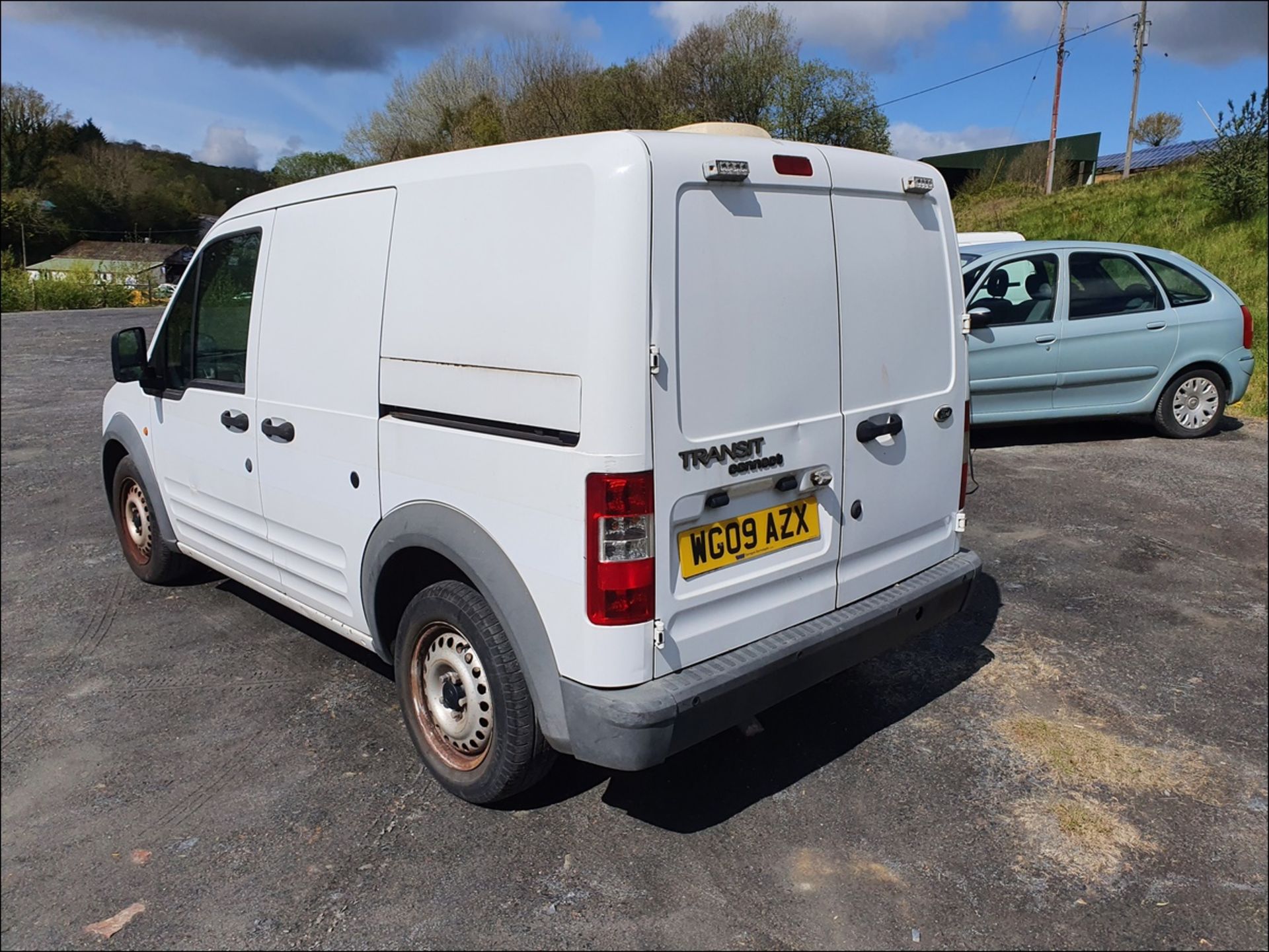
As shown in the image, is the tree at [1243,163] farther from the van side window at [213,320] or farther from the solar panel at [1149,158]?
the van side window at [213,320]

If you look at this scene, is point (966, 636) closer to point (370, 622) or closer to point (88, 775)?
point (370, 622)

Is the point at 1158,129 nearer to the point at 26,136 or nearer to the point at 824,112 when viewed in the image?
the point at 824,112

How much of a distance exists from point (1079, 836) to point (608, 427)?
2059mm

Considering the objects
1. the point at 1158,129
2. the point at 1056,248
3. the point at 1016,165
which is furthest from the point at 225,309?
the point at 1158,129

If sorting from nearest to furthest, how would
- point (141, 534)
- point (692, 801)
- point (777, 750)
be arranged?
point (692, 801) → point (777, 750) → point (141, 534)

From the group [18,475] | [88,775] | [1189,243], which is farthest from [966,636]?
[1189,243]

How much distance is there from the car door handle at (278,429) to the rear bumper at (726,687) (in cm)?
173

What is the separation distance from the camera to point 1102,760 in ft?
11.2

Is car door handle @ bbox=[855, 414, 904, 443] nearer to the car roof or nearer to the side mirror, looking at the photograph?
the side mirror

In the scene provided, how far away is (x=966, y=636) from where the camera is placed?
4500mm

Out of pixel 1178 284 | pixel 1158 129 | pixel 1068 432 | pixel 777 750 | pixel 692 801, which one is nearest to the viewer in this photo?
pixel 692 801

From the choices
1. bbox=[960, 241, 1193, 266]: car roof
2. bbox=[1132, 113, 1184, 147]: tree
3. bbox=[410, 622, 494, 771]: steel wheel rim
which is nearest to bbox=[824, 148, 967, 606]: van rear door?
bbox=[410, 622, 494, 771]: steel wheel rim

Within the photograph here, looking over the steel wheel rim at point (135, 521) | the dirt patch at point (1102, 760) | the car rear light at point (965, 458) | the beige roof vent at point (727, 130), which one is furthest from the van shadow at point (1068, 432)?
the steel wheel rim at point (135, 521)

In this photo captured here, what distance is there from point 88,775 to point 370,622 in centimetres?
117
